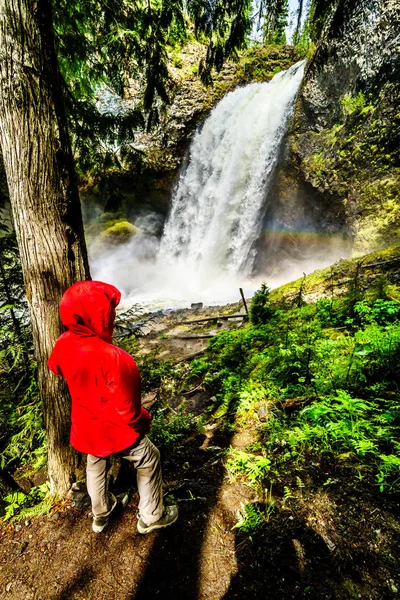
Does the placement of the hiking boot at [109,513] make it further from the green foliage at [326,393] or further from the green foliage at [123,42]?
the green foliage at [123,42]

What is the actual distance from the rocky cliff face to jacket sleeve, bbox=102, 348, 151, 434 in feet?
38.4

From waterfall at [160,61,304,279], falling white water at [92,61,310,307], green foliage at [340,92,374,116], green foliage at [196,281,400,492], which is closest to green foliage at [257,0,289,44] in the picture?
green foliage at [196,281,400,492]

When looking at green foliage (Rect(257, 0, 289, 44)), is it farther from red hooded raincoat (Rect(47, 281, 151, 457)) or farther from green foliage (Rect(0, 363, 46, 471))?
green foliage (Rect(0, 363, 46, 471))

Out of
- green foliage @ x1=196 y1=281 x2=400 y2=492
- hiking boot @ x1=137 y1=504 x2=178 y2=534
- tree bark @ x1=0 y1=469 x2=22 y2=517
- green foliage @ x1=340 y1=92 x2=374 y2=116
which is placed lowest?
tree bark @ x1=0 y1=469 x2=22 y2=517

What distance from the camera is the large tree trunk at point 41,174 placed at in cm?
185

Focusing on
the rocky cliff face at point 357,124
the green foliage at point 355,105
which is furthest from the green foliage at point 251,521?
the green foliage at point 355,105

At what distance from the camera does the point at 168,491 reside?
2502 millimetres

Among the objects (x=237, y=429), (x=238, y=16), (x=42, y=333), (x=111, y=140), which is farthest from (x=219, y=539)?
(x=238, y=16)

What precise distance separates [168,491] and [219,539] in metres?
0.69

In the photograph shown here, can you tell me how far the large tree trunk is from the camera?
1.85 m

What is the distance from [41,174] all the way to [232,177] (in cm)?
1567

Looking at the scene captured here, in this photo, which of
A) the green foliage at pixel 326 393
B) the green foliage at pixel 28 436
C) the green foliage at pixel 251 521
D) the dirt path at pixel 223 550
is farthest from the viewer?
the green foliage at pixel 28 436

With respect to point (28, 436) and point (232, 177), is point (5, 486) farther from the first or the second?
point (232, 177)

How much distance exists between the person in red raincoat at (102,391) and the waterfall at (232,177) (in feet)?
46.8
